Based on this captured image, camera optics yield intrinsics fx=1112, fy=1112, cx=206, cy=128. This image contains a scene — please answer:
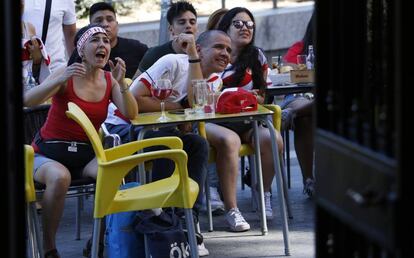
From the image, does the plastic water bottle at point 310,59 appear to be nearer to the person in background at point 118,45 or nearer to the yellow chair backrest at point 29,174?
the person in background at point 118,45

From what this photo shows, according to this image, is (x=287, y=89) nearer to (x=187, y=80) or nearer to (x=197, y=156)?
(x=187, y=80)

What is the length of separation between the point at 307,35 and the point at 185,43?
73.0 inches

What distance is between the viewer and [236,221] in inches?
305

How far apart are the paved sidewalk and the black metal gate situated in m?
3.65

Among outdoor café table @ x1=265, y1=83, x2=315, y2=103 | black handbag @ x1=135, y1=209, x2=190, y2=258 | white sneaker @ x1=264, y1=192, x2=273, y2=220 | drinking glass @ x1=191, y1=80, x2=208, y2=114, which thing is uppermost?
drinking glass @ x1=191, y1=80, x2=208, y2=114

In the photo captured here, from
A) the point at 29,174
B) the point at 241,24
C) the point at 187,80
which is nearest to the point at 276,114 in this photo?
the point at 187,80

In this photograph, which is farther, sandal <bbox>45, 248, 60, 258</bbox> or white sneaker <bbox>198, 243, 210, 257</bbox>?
white sneaker <bbox>198, 243, 210, 257</bbox>

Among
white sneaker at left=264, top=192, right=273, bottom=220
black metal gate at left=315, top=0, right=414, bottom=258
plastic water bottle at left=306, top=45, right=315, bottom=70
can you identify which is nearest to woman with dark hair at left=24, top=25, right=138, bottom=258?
white sneaker at left=264, top=192, right=273, bottom=220

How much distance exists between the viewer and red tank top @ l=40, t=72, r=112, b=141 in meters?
6.92

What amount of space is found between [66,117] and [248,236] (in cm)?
158

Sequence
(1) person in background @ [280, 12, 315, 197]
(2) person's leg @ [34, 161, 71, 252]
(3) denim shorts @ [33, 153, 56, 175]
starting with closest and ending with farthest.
A: (2) person's leg @ [34, 161, 71, 252] < (3) denim shorts @ [33, 153, 56, 175] < (1) person in background @ [280, 12, 315, 197]

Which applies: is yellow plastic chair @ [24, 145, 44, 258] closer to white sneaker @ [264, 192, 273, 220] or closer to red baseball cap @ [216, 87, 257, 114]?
red baseball cap @ [216, 87, 257, 114]

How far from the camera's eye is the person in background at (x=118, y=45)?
9062 millimetres

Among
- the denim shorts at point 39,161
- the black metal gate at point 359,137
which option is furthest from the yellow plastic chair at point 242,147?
the black metal gate at point 359,137
